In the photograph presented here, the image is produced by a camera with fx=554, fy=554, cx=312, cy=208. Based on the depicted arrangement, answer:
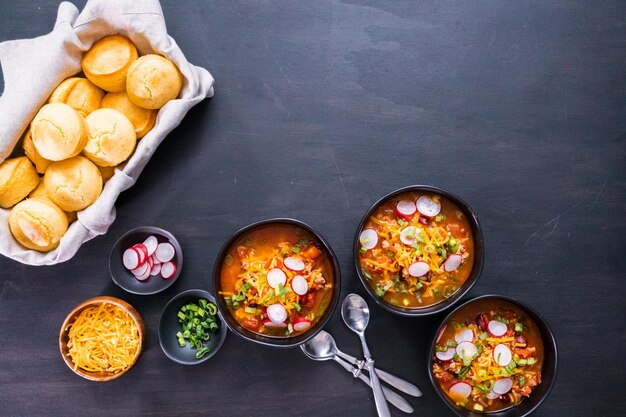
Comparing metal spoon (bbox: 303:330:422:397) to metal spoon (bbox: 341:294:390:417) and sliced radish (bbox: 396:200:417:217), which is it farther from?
sliced radish (bbox: 396:200:417:217)

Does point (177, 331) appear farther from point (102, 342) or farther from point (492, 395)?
point (492, 395)

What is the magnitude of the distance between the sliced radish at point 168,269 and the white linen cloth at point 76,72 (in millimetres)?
379

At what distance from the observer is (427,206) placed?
3.02 metres

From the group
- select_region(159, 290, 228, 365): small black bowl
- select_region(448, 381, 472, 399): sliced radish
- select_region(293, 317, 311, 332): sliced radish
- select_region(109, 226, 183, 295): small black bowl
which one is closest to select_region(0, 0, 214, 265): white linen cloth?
select_region(109, 226, 183, 295): small black bowl

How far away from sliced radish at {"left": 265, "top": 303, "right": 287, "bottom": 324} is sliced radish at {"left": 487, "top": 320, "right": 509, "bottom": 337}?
113 centimetres

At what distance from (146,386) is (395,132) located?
2.11 meters

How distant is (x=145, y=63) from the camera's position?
288 centimetres

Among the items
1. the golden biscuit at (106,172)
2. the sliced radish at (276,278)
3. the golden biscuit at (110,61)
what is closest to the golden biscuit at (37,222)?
the golden biscuit at (106,172)

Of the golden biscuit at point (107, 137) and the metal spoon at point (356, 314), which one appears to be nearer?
the golden biscuit at point (107, 137)

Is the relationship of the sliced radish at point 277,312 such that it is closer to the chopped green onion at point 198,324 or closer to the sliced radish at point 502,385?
the chopped green onion at point 198,324

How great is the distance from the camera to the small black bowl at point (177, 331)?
3.08 metres

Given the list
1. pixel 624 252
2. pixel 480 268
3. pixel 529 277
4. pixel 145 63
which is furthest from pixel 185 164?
pixel 624 252

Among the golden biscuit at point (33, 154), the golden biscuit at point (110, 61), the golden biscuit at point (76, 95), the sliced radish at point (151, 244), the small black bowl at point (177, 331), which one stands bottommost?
the small black bowl at point (177, 331)

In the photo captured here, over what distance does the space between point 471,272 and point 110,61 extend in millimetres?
2241
